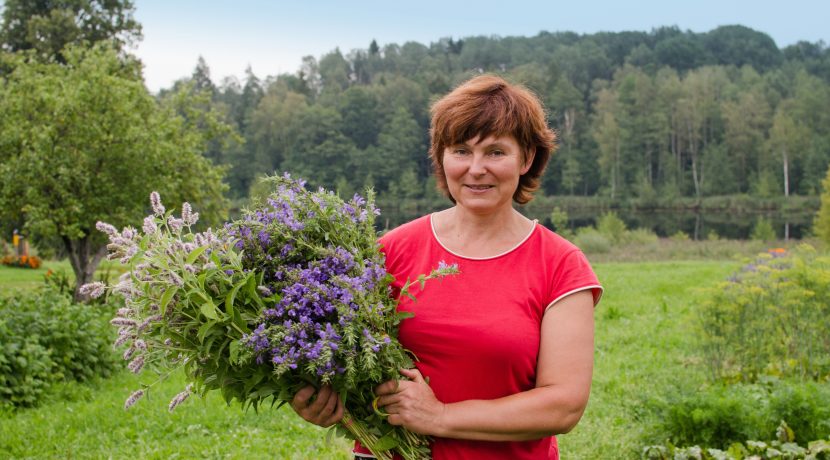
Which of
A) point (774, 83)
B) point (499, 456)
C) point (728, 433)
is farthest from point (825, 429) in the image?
point (774, 83)

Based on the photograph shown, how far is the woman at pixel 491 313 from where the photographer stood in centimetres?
220

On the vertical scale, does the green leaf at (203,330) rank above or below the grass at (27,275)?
above

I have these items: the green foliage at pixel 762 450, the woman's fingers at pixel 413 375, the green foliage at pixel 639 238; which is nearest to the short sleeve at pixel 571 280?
the woman's fingers at pixel 413 375

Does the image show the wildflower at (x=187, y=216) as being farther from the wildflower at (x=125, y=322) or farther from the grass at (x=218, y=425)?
the grass at (x=218, y=425)

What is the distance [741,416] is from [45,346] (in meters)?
6.07

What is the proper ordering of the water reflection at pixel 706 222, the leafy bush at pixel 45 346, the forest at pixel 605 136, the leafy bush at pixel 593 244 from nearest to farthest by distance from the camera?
the leafy bush at pixel 45 346 → the leafy bush at pixel 593 244 → the water reflection at pixel 706 222 → the forest at pixel 605 136

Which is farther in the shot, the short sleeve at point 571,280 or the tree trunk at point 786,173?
the tree trunk at point 786,173

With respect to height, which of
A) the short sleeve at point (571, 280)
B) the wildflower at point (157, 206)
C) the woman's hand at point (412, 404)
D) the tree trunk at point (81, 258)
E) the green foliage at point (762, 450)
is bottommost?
the green foliage at point (762, 450)

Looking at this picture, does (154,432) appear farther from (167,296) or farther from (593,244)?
(593,244)

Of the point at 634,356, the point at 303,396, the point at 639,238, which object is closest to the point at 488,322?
the point at 303,396

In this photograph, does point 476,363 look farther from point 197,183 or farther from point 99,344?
point 197,183

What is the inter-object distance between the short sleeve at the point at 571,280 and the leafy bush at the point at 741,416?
316 centimetres

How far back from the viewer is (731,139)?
249 feet

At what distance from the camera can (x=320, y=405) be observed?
85.6 inches
